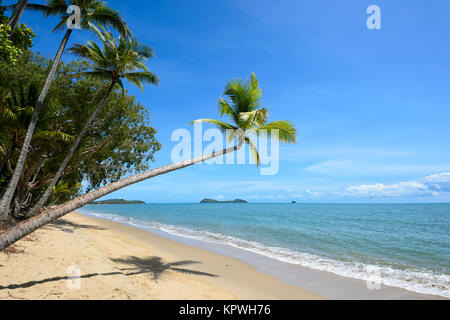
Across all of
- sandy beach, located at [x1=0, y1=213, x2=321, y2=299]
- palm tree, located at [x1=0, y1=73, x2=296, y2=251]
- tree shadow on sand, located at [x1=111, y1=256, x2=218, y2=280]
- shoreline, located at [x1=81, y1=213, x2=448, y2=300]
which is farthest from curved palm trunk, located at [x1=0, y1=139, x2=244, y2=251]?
shoreline, located at [x1=81, y1=213, x2=448, y2=300]

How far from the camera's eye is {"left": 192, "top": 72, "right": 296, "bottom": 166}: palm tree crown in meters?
8.10

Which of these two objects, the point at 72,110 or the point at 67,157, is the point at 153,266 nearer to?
the point at 67,157

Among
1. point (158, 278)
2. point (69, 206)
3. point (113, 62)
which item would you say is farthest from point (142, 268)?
point (113, 62)

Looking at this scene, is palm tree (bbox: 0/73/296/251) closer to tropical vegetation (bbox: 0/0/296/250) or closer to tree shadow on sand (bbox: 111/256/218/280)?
tropical vegetation (bbox: 0/0/296/250)

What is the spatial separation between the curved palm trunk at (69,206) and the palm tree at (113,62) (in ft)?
14.5

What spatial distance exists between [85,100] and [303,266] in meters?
12.8

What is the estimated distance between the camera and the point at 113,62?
30.3ft

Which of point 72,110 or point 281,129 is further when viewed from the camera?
point 72,110

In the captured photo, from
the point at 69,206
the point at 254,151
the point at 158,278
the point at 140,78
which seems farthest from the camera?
the point at 140,78

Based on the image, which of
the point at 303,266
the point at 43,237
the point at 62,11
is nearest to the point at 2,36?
the point at 62,11

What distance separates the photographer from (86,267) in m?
6.66

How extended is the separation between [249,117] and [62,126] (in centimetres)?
996
